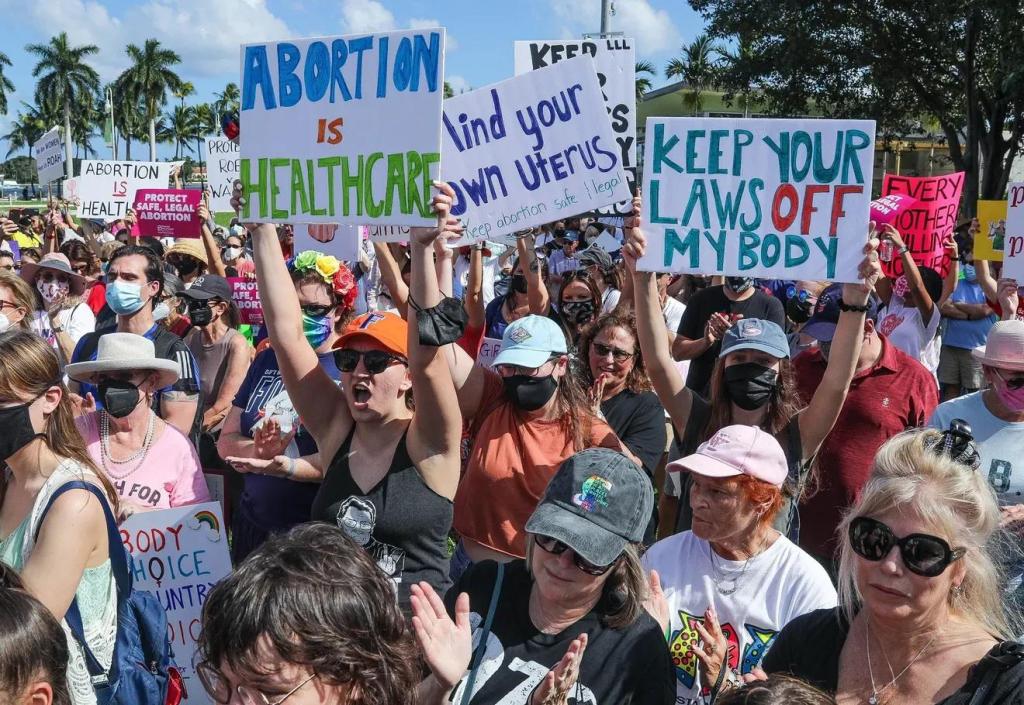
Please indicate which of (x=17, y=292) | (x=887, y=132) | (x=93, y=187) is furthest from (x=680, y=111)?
(x=17, y=292)

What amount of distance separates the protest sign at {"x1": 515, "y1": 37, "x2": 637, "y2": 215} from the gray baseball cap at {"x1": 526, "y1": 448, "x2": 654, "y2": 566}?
3672 mm

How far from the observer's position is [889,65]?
27.7 meters

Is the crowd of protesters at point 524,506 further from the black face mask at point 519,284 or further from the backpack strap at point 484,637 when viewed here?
the black face mask at point 519,284

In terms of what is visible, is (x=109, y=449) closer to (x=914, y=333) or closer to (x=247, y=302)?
(x=247, y=302)

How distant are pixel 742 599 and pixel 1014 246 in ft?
12.7

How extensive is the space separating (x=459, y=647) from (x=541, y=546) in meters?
0.39

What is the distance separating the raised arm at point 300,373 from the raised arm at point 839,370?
1.63 m

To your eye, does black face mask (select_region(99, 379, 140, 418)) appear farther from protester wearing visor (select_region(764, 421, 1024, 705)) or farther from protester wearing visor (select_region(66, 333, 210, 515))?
protester wearing visor (select_region(764, 421, 1024, 705))

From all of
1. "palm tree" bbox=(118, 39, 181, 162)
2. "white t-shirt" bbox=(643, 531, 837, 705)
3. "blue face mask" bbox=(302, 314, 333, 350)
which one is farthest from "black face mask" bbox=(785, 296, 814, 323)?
"palm tree" bbox=(118, 39, 181, 162)

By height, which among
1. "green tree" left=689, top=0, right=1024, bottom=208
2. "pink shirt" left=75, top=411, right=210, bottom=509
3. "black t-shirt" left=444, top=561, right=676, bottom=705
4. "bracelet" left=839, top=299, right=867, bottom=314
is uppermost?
"green tree" left=689, top=0, right=1024, bottom=208

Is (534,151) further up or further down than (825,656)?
further up

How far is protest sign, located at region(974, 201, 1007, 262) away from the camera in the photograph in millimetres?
7277

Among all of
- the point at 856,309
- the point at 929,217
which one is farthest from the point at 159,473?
the point at 929,217

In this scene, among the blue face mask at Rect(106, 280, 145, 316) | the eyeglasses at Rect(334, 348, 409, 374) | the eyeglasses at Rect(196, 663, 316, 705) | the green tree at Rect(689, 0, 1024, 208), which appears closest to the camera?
the eyeglasses at Rect(196, 663, 316, 705)
